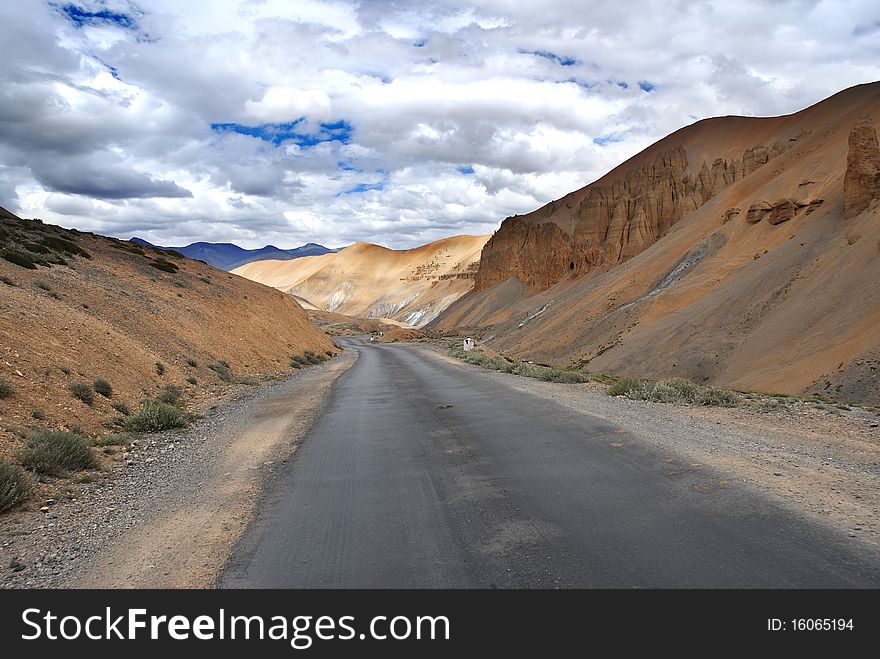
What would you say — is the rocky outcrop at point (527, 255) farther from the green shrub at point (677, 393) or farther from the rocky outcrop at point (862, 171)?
the green shrub at point (677, 393)

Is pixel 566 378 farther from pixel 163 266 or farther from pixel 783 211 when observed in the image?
pixel 163 266

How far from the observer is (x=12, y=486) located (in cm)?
654

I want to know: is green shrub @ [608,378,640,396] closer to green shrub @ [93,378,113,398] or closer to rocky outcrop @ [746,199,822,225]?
green shrub @ [93,378,113,398]

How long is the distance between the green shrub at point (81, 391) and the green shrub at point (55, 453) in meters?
3.28

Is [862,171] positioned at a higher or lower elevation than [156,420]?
higher

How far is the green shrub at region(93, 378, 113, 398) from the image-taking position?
12.8 metres

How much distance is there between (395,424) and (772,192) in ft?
119

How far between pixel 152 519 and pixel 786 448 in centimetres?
819

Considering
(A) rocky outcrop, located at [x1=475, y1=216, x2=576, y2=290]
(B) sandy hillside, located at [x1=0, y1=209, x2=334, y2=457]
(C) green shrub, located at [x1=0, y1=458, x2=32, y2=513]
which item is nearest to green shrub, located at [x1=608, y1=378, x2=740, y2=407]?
(B) sandy hillside, located at [x1=0, y1=209, x2=334, y2=457]

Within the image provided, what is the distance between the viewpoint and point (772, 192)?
37875 millimetres

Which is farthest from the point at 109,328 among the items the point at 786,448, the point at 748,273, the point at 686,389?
the point at 748,273

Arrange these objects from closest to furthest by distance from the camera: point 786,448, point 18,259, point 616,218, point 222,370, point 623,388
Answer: point 786,448 → point 623,388 → point 18,259 → point 222,370 → point 616,218

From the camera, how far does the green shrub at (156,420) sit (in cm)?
1125
